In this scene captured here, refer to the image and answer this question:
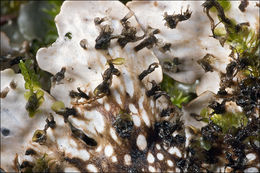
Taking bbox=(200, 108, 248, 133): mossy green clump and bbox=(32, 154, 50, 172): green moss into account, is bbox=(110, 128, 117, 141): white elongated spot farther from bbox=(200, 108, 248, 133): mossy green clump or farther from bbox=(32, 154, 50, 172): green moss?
bbox=(200, 108, 248, 133): mossy green clump

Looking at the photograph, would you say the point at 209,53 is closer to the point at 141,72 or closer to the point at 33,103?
the point at 141,72

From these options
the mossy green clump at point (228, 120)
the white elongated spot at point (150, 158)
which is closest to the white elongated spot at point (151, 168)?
the white elongated spot at point (150, 158)

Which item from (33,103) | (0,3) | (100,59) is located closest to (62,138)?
(33,103)

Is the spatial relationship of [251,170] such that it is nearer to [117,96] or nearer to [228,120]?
[228,120]

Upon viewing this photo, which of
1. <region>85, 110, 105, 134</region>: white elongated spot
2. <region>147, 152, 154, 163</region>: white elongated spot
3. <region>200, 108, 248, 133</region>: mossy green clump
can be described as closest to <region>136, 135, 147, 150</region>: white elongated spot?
<region>147, 152, 154, 163</region>: white elongated spot

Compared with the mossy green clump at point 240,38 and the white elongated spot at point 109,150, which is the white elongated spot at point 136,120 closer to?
the white elongated spot at point 109,150

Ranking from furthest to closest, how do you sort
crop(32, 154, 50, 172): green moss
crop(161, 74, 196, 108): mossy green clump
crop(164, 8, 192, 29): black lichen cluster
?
crop(161, 74, 196, 108): mossy green clump → crop(164, 8, 192, 29): black lichen cluster → crop(32, 154, 50, 172): green moss
